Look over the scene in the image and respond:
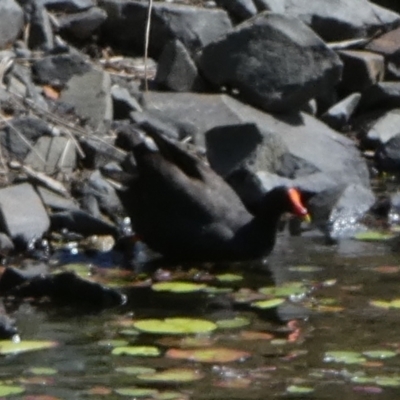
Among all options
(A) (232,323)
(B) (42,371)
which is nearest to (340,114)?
(A) (232,323)

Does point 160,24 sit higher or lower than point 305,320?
higher

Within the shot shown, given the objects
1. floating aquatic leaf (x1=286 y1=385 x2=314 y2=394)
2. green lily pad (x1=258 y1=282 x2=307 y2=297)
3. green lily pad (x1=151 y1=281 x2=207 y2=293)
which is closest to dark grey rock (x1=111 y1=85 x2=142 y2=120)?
green lily pad (x1=151 y1=281 x2=207 y2=293)

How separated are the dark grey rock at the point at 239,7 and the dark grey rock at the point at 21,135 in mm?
3269

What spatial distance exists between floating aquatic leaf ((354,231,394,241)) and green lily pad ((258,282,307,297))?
1.43 m

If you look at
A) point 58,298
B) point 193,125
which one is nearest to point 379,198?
point 193,125

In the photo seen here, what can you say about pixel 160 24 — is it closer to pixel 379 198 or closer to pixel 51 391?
pixel 379 198

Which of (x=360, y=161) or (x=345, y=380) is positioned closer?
(x=345, y=380)

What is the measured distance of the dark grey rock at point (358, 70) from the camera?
11.8 m

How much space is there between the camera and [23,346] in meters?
5.84

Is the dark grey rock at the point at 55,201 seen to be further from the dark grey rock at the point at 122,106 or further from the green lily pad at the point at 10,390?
the green lily pad at the point at 10,390

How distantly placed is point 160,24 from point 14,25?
141 cm

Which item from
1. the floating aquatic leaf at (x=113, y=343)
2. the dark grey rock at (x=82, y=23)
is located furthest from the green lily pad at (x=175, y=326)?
the dark grey rock at (x=82, y=23)

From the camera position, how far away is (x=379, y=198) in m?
9.91

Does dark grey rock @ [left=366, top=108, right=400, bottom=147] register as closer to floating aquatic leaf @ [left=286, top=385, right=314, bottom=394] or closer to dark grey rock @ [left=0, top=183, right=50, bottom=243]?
dark grey rock @ [left=0, top=183, right=50, bottom=243]
